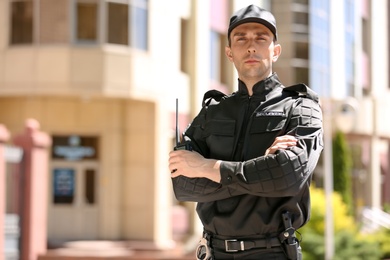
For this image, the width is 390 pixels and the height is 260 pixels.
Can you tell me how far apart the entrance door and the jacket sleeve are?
858 inches

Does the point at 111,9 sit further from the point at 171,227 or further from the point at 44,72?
the point at 171,227

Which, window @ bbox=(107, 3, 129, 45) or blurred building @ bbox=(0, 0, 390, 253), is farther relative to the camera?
window @ bbox=(107, 3, 129, 45)

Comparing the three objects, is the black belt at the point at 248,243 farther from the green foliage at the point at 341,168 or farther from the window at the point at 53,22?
the green foliage at the point at 341,168

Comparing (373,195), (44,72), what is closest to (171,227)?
(44,72)

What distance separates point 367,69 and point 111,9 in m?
19.1

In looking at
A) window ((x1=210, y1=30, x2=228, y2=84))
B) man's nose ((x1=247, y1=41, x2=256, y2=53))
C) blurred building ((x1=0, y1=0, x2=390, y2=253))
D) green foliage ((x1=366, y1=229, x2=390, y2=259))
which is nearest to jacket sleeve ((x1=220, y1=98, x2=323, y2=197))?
man's nose ((x1=247, y1=41, x2=256, y2=53))

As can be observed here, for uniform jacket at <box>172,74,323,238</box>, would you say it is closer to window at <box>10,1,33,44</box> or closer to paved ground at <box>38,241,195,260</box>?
paved ground at <box>38,241,195,260</box>

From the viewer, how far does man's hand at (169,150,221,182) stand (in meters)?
3.85

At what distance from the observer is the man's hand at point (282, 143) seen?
148 inches

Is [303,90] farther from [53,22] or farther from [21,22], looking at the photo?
[21,22]

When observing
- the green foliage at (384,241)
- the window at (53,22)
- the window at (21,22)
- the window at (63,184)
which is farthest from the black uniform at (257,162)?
the window at (63,184)


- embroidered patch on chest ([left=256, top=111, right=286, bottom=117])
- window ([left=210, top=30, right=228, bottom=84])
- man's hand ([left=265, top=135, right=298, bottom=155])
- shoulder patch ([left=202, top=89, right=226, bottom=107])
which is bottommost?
man's hand ([left=265, top=135, right=298, bottom=155])

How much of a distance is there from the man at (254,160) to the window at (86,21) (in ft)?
69.1

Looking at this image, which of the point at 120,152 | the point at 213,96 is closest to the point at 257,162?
the point at 213,96
